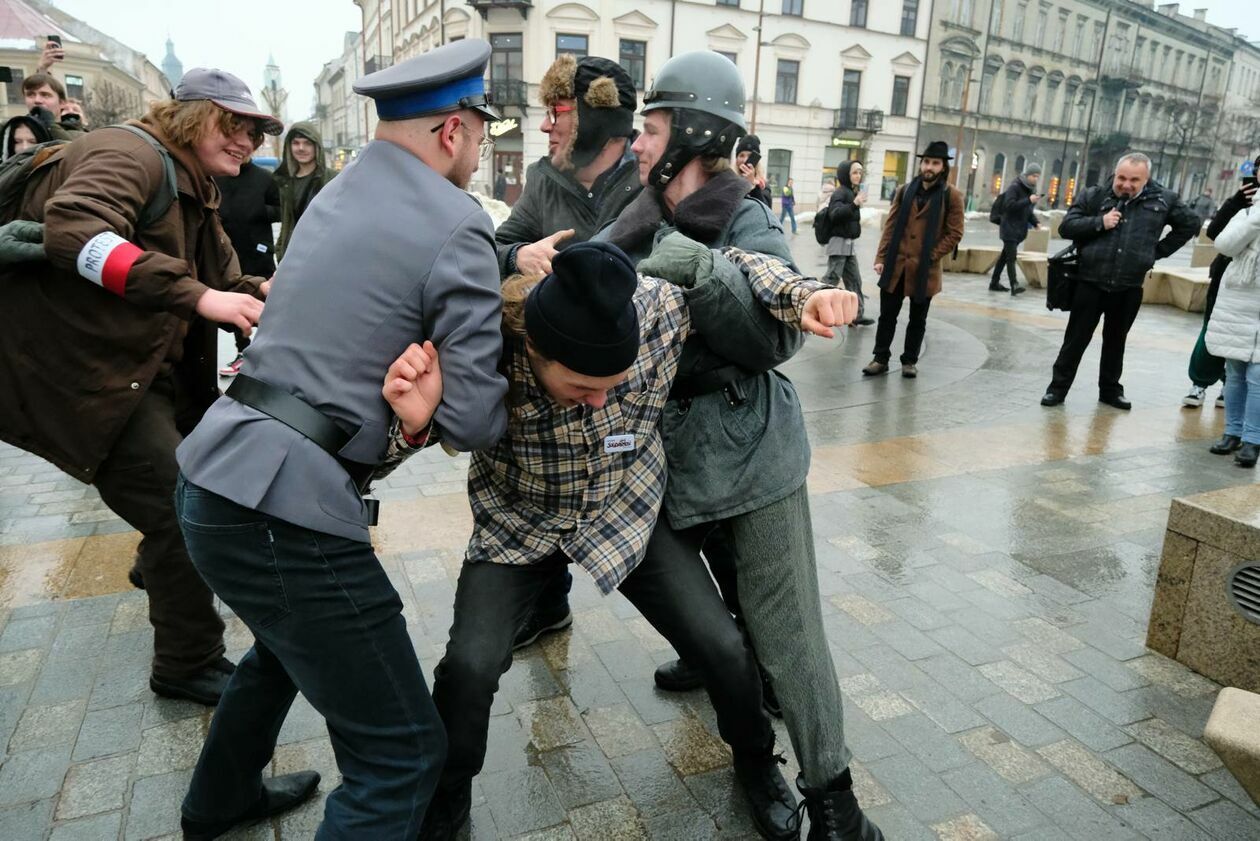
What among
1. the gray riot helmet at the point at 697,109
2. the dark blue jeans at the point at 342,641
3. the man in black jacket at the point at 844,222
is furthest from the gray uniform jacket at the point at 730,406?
the man in black jacket at the point at 844,222

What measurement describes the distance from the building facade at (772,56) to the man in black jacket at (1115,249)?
106ft

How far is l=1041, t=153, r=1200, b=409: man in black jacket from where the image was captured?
6.80m

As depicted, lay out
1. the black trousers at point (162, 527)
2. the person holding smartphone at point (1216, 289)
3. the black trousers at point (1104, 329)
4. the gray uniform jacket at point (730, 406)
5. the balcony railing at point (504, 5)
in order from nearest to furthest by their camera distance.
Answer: the gray uniform jacket at point (730, 406)
the black trousers at point (162, 527)
the person holding smartphone at point (1216, 289)
the black trousers at point (1104, 329)
the balcony railing at point (504, 5)

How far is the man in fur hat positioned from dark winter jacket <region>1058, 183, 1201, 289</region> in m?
4.47

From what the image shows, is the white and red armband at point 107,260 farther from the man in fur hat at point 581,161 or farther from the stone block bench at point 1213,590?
the stone block bench at point 1213,590

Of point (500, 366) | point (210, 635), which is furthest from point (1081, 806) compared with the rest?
point (210, 635)

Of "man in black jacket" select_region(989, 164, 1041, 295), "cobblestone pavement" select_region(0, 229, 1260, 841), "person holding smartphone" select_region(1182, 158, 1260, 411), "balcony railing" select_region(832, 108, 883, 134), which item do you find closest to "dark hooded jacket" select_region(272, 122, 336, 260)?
"cobblestone pavement" select_region(0, 229, 1260, 841)

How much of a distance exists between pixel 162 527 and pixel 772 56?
4607 centimetres

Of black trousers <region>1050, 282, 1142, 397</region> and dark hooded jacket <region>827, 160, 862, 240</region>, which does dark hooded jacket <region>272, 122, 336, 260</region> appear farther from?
black trousers <region>1050, 282, 1142, 397</region>

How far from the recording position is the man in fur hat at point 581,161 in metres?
3.69

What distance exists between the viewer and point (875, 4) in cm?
4575

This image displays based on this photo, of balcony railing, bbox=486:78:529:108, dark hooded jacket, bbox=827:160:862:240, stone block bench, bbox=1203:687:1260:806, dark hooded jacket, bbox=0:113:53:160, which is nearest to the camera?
stone block bench, bbox=1203:687:1260:806

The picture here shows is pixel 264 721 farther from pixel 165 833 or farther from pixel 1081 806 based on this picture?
pixel 1081 806

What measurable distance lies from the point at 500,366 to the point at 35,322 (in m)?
1.66
